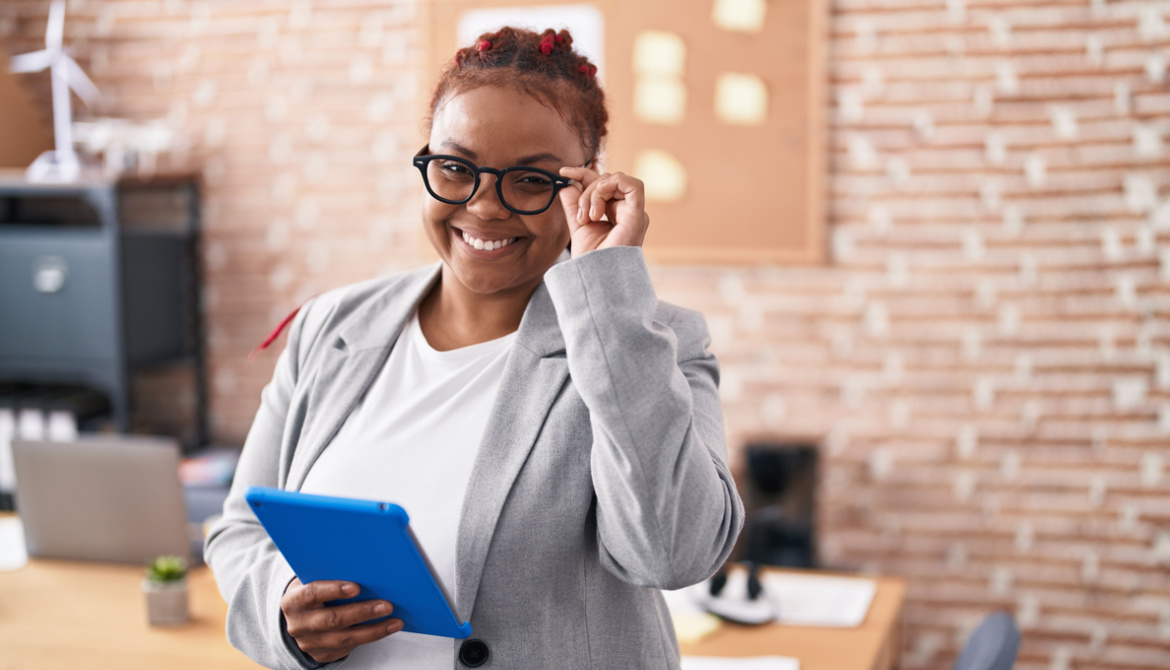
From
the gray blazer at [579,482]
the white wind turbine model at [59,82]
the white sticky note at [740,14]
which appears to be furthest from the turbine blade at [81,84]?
the gray blazer at [579,482]

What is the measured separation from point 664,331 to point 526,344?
0.22 metres

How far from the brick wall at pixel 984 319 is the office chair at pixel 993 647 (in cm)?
152

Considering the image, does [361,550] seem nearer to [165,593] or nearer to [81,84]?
[165,593]

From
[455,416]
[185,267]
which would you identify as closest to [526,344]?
[455,416]

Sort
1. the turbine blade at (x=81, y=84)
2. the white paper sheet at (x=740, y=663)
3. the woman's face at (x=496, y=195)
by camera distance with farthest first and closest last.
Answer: the turbine blade at (x=81, y=84) → the white paper sheet at (x=740, y=663) → the woman's face at (x=496, y=195)

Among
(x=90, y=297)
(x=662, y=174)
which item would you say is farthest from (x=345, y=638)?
(x=90, y=297)

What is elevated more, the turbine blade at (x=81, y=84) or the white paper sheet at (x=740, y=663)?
the turbine blade at (x=81, y=84)

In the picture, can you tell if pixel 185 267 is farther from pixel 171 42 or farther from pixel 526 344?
pixel 526 344

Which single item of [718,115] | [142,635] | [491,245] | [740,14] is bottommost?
[142,635]

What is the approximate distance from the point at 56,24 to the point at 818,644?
12.1 ft

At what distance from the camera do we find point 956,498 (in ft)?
10.7

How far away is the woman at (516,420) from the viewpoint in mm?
1012

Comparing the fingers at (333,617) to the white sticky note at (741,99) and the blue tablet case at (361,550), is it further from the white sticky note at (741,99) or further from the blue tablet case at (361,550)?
the white sticky note at (741,99)

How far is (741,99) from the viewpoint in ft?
10.7
